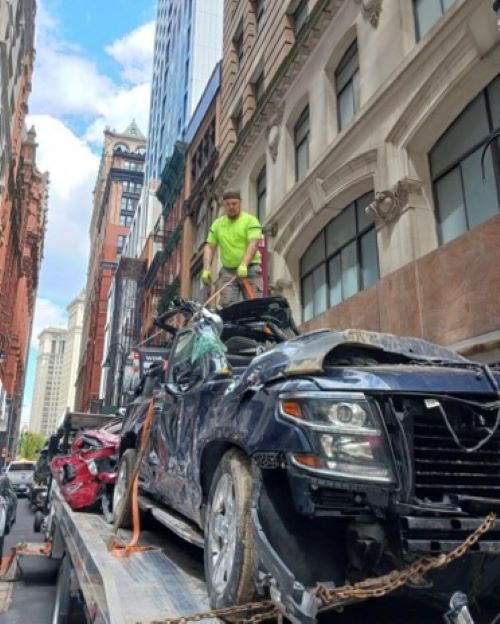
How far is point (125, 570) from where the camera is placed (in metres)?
3.47

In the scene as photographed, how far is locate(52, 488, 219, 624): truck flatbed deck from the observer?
2725mm

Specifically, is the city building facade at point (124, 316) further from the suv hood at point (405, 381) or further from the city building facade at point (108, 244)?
the suv hood at point (405, 381)

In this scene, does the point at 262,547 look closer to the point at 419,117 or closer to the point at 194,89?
the point at 419,117

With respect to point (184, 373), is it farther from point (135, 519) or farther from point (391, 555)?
point (391, 555)

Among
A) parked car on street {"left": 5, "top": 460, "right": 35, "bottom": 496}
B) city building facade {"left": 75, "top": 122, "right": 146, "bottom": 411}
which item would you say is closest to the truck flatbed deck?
parked car on street {"left": 5, "top": 460, "right": 35, "bottom": 496}

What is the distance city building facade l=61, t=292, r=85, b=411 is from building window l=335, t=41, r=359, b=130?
6529 inches

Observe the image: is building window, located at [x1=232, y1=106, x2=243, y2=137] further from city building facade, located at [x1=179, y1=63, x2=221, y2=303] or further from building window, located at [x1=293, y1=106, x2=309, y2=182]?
building window, located at [x1=293, y1=106, x2=309, y2=182]

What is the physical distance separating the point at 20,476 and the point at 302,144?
83.8ft

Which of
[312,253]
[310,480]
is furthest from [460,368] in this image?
[312,253]

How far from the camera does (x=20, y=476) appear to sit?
3094cm

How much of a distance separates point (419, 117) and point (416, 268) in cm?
279

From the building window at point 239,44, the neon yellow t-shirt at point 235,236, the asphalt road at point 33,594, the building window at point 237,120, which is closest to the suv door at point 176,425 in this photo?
the neon yellow t-shirt at point 235,236

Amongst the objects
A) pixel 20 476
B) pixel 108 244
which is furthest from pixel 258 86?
pixel 108 244

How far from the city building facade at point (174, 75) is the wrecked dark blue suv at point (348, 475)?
32691 mm
